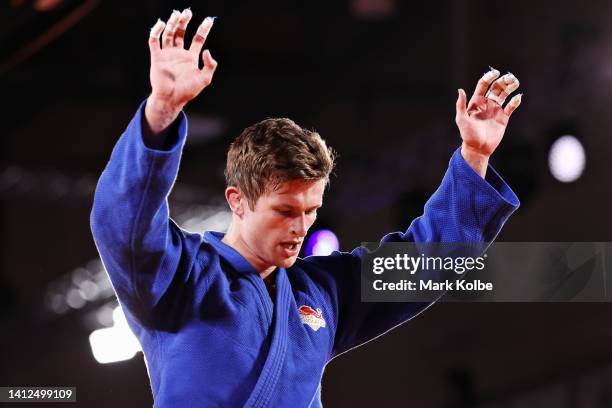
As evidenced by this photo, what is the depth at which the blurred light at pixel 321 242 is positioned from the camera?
6.57 ft

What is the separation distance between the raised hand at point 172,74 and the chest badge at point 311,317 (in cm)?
31

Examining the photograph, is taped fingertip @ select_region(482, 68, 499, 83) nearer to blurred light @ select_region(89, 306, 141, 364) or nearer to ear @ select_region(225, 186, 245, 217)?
ear @ select_region(225, 186, 245, 217)

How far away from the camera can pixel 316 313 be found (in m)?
1.06

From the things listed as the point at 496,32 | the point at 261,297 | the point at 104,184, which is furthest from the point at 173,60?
the point at 496,32

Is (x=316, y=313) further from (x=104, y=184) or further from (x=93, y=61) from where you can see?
(x=93, y=61)

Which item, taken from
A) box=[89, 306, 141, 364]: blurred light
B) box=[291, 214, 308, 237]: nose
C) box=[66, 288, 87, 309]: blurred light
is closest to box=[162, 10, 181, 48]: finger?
box=[291, 214, 308, 237]: nose

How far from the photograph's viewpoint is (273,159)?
989 millimetres

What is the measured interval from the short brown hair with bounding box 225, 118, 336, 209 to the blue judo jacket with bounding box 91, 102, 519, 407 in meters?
0.09

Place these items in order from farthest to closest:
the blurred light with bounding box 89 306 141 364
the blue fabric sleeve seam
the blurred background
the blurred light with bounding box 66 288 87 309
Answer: the blurred light with bounding box 66 288 87 309
the blurred background
the blurred light with bounding box 89 306 141 364
the blue fabric sleeve seam

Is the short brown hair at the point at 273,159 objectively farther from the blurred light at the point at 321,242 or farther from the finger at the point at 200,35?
the blurred light at the point at 321,242

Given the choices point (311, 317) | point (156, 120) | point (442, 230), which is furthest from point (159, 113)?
point (442, 230)

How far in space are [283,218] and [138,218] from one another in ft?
0.63

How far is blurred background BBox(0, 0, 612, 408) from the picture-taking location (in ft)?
7.11

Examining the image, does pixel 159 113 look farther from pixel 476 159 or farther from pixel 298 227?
pixel 476 159
